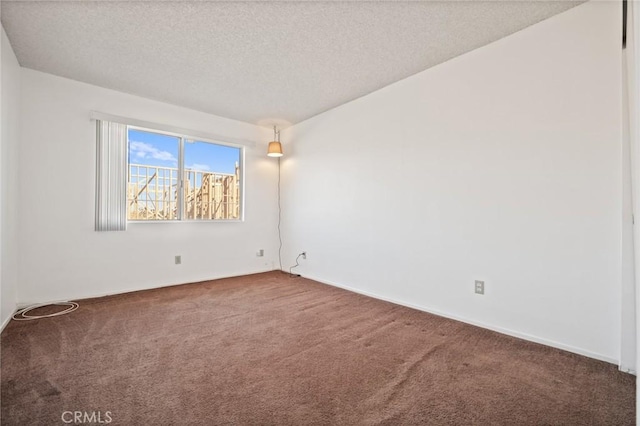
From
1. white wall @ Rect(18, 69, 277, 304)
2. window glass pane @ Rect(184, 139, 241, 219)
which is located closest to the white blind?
white wall @ Rect(18, 69, 277, 304)

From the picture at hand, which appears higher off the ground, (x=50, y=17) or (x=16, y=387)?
(x=50, y=17)

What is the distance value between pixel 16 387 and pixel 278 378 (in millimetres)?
1393

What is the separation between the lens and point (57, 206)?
113 inches

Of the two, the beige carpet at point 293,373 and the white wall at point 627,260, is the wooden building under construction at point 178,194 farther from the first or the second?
the white wall at point 627,260

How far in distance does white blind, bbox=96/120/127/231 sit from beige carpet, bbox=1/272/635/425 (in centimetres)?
108

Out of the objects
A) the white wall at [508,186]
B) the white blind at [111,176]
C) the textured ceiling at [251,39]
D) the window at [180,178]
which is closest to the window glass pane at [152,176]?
the window at [180,178]

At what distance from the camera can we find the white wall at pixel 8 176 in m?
2.16

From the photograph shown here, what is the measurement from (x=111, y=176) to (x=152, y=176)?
59 cm

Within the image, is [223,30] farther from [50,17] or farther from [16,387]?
[16,387]

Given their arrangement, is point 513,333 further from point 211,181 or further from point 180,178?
point 211,181

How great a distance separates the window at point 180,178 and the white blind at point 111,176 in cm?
9

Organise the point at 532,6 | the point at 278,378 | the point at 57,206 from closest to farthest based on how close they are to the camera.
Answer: the point at 278,378, the point at 532,6, the point at 57,206

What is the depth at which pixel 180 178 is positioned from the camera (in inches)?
149

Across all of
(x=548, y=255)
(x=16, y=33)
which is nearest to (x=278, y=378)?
(x=548, y=255)
